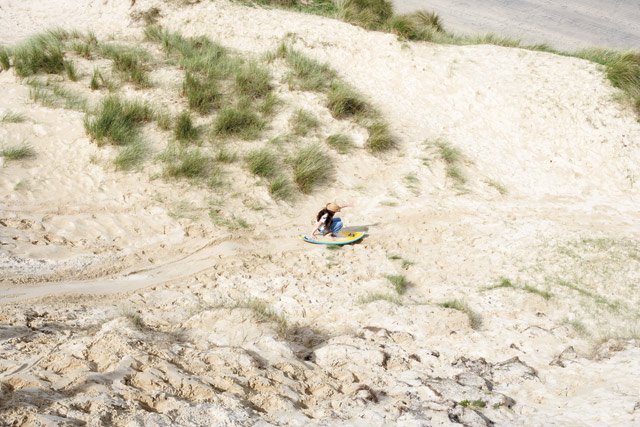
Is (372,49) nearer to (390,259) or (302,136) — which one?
(302,136)

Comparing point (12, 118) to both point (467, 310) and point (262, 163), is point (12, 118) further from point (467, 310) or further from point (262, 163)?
point (467, 310)

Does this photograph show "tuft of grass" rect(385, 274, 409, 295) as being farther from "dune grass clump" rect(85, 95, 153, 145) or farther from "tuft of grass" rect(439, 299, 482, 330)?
"dune grass clump" rect(85, 95, 153, 145)

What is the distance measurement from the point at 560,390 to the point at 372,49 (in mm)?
8349

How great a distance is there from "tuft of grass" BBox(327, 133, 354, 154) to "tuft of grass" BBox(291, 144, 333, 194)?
1.09 feet

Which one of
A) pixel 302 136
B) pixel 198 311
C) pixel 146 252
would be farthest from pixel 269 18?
pixel 198 311

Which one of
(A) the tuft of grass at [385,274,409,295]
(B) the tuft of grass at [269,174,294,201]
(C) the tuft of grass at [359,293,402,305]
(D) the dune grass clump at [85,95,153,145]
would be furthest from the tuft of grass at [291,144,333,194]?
(C) the tuft of grass at [359,293,402,305]

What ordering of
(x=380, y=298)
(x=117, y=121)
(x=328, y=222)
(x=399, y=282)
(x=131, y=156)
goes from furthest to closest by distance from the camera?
1. (x=117, y=121)
2. (x=131, y=156)
3. (x=328, y=222)
4. (x=399, y=282)
5. (x=380, y=298)

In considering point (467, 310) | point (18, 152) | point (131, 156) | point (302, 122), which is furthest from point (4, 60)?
point (467, 310)

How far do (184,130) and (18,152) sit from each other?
94.2 inches

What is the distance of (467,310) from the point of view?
5.71 m

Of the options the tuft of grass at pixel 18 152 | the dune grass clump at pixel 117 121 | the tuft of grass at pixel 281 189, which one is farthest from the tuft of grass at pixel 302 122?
the tuft of grass at pixel 18 152

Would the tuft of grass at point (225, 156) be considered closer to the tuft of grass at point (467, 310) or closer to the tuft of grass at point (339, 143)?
the tuft of grass at point (339, 143)

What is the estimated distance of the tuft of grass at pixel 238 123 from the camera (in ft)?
27.5

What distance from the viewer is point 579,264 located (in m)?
6.73
